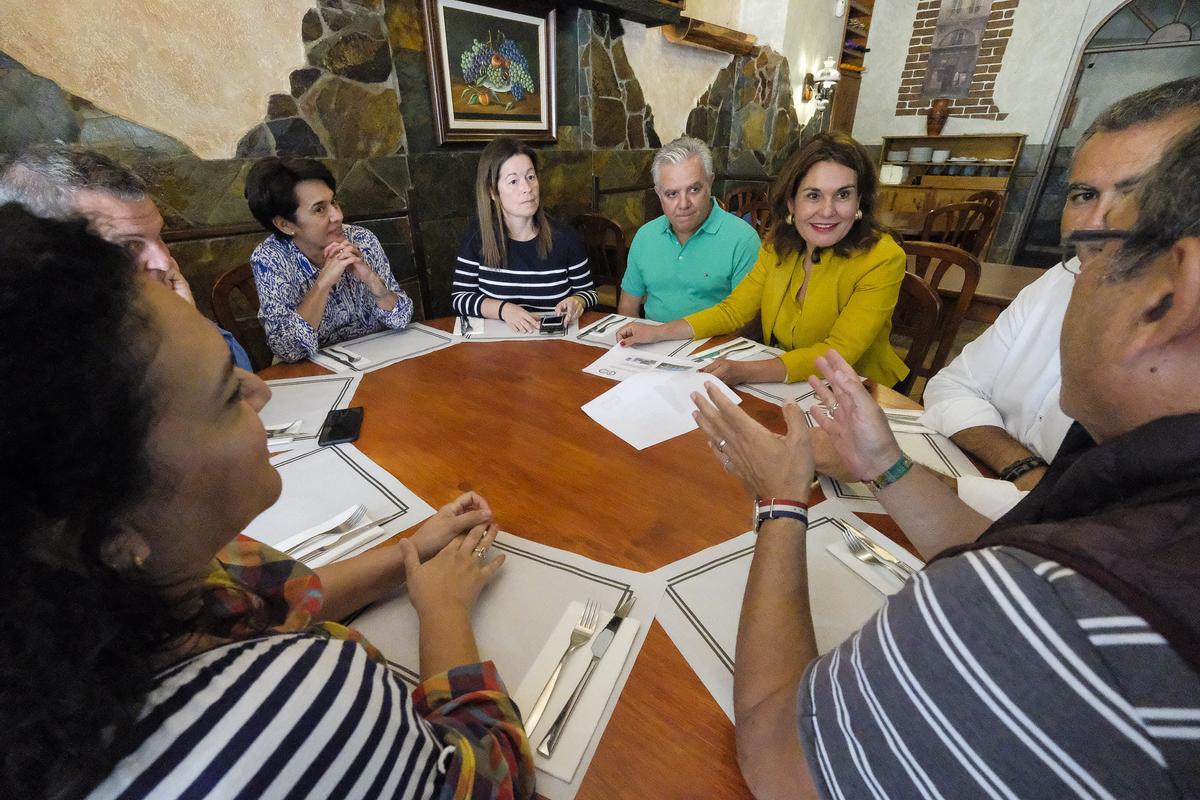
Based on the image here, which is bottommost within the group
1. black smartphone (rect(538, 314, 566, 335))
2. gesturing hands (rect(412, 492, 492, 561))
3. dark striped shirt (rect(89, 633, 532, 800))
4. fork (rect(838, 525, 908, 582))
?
fork (rect(838, 525, 908, 582))

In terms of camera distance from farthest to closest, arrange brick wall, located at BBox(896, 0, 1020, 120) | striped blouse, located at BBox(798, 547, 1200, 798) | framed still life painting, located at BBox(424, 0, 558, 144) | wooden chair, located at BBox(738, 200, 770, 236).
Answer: brick wall, located at BBox(896, 0, 1020, 120) → wooden chair, located at BBox(738, 200, 770, 236) → framed still life painting, located at BBox(424, 0, 558, 144) → striped blouse, located at BBox(798, 547, 1200, 798)

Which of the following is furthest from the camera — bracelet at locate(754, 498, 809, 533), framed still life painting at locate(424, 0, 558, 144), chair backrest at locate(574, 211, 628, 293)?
chair backrest at locate(574, 211, 628, 293)

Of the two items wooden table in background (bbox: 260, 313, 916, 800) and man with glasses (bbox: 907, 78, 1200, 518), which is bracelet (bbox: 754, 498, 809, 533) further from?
man with glasses (bbox: 907, 78, 1200, 518)

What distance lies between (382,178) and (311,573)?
256cm

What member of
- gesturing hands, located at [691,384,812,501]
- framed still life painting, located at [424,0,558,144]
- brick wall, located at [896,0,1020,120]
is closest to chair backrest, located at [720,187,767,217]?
framed still life painting, located at [424,0,558,144]

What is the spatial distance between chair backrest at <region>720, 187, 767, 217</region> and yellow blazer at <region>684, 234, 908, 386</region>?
9.83 feet

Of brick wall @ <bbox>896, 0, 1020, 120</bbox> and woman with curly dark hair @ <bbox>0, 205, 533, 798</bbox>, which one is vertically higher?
brick wall @ <bbox>896, 0, 1020, 120</bbox>

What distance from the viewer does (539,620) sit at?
26.6 inches

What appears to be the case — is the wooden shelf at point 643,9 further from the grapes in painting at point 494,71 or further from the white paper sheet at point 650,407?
the white paper sheet at point 650,407

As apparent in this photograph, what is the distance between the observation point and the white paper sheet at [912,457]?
917mm

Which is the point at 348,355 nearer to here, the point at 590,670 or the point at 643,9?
the point at 590,670

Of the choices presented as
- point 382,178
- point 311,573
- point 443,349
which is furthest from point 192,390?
point 382,178

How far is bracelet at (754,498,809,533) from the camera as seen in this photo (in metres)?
0.67

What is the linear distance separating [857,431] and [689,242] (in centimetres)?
147
